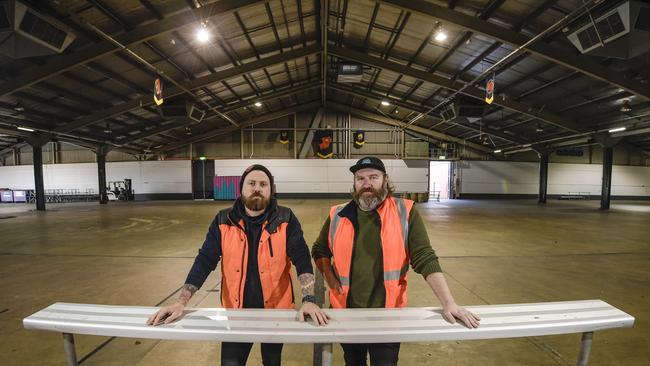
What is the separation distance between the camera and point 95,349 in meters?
2.25

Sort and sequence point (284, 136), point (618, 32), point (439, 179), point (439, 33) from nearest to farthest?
point (618, 32)
point (439, 33)
point (284, 136)
point (439, 179)

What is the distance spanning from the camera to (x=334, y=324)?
127cm

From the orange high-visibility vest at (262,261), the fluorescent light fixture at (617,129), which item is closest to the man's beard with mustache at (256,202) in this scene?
the orange high-visibility vest at (262,261)

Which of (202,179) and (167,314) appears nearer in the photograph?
(167,314)

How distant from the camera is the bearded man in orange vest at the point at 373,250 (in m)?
1.49

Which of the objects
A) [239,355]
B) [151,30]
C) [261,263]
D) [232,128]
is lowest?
[239,355]

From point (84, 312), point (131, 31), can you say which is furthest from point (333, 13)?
point (84, 312)

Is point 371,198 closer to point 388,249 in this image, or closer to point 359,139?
point 388,249

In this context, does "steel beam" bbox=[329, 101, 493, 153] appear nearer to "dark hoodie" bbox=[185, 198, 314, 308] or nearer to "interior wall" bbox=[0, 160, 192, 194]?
"interior wall" bbox=[0, 160, 192, 194]

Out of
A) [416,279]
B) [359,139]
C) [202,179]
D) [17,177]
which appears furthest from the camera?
[17,177]

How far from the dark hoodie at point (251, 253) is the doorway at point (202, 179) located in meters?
20.3

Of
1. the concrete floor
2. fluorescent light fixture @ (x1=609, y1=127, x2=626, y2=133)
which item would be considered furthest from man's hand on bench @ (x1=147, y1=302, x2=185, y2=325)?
fluorescent light fixture @ (x1=609, y1=127, x2=626, y2=133)

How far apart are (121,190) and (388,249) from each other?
24.1 metres

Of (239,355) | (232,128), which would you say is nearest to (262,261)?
(239,355)
